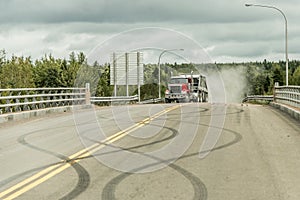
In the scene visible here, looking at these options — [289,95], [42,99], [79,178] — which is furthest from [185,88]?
[79,178]

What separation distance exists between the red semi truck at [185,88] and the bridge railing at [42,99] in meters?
19.1

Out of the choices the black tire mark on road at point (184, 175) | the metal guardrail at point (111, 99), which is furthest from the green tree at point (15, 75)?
the black tire mark on road at point (184, 175)

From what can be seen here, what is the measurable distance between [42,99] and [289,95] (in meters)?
13.3

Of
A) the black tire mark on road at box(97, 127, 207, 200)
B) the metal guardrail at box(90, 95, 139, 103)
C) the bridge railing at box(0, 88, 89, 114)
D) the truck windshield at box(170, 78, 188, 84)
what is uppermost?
the truck windshield at box(170, 78, 188, 84)

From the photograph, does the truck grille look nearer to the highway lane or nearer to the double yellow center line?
the highway lane

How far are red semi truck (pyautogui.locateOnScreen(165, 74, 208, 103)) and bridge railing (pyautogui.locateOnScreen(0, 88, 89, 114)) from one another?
62.6 feet

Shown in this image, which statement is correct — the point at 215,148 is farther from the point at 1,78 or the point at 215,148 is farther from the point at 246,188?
the point at 1,78

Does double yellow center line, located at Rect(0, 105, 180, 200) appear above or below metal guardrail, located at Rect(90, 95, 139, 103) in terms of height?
below

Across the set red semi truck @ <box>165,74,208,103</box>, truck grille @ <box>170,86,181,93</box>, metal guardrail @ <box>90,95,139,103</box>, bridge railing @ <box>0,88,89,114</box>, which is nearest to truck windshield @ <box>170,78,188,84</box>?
red semi truck @ <box>165,74,208,103</box>

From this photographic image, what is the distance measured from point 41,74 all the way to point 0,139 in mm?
82672

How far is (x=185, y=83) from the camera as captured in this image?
52.4 meters

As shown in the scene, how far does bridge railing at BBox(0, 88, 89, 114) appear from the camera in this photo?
2403 cm

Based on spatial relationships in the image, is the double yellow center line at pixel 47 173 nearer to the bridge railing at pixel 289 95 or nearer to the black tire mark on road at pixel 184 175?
the black tire mark on road at pixel 184 175

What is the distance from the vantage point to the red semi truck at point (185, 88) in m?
52.3
